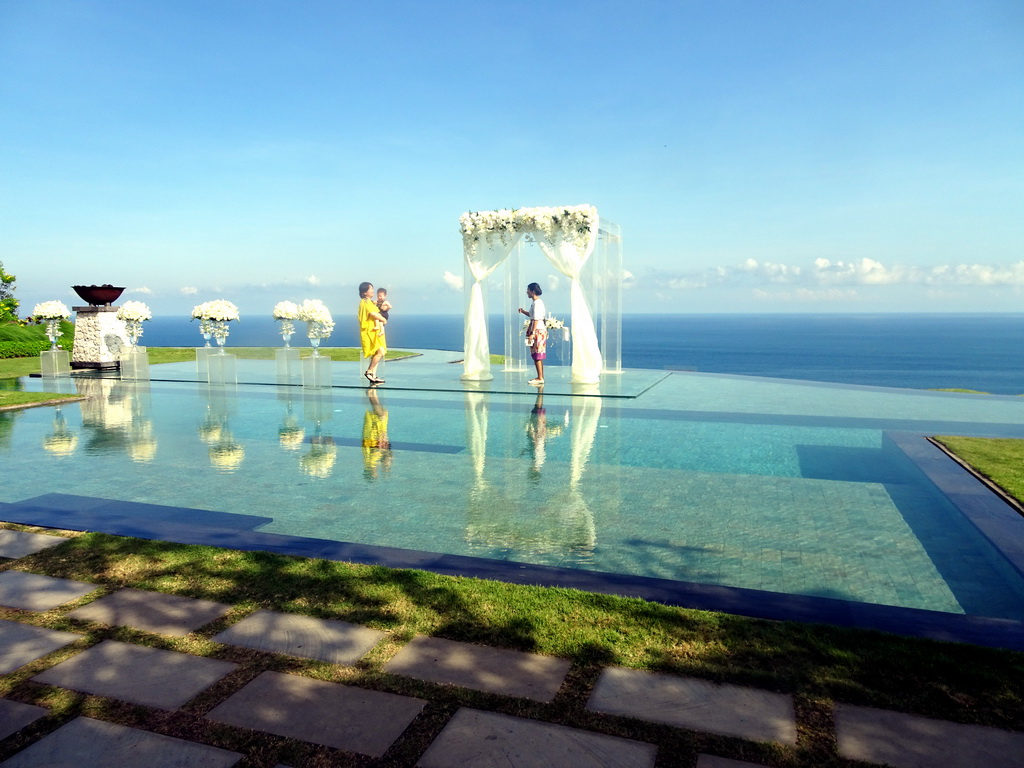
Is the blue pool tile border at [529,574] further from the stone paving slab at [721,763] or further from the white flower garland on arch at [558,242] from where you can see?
the white flower garland on arch at [558,242]

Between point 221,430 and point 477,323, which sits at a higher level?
point 477,323

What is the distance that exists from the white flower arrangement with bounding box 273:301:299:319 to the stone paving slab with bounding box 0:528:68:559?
366 inches

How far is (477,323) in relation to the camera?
48.6 feet

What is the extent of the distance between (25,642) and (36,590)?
26.9 inches

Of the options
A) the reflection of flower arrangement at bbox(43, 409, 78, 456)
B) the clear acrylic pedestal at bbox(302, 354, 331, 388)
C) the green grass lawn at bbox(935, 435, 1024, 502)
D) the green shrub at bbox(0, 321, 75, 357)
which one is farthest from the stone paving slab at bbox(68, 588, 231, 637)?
the green shrub at bbox(0, 321, 75, 357)

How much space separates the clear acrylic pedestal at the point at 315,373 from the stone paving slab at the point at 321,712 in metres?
11.1

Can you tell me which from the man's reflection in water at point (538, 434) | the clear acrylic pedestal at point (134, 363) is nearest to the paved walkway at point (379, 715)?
the man's reflection in water at point (538, 434)

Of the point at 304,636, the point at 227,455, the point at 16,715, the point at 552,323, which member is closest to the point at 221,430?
the point at 227,455

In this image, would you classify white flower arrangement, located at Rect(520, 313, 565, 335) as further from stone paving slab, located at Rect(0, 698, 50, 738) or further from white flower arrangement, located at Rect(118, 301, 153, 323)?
stone paving slab, located at Rect(0, 698, 50, 738)

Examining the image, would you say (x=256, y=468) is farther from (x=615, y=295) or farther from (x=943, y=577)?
→ (x=615, y=295)

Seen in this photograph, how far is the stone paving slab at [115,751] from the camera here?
2.36 m

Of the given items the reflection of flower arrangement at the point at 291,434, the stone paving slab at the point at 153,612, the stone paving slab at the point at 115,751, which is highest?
the reflection of flower arrangement at the point at 291,434

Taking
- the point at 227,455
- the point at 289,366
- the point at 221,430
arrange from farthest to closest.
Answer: the point at 289,366 < the point at 221,430 < the point at 227,455

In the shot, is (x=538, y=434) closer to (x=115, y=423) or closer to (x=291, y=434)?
(x=291, y=434)
